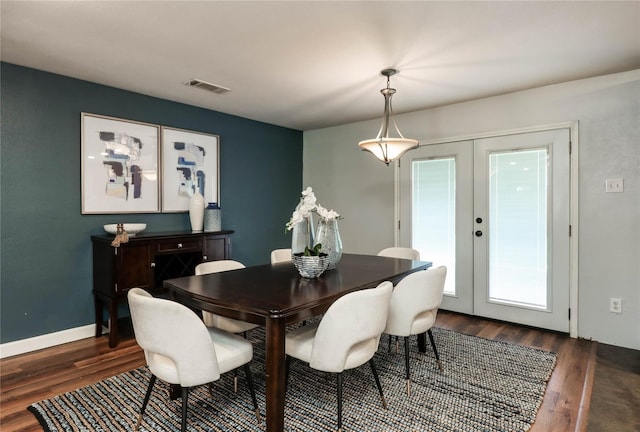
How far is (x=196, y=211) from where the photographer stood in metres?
3.86

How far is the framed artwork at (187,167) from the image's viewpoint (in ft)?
12.6

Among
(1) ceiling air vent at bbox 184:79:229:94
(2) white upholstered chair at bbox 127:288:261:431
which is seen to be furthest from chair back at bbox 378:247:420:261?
(1) ceiling air vent at bbox 184:79:229:94

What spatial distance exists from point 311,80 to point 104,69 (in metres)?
1.74

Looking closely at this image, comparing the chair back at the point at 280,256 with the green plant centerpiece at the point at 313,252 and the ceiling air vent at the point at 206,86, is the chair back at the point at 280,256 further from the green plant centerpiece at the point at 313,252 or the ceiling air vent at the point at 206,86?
the ceiling air vent at the point at 206,86

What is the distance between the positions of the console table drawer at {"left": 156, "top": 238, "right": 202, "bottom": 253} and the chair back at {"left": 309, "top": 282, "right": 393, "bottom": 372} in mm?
2118

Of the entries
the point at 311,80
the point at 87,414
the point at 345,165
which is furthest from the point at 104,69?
the point at 345,165

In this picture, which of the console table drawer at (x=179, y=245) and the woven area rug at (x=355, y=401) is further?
the console table drawer at (x=179, y=245)

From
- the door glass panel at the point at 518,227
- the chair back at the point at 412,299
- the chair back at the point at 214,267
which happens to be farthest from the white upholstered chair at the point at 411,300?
the door glass panel at the point at 518,227

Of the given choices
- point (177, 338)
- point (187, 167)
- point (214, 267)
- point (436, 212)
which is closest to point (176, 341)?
point (177, 338)

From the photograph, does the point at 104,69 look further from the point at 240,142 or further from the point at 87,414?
the point at 87,414

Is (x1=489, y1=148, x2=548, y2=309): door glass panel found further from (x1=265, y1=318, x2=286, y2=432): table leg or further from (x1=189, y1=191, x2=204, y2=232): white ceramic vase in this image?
(x1=189, y1=191, x2=204, y2=232): white ceramic vase

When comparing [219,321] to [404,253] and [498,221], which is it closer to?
[404,253]

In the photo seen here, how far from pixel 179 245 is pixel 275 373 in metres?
2.22

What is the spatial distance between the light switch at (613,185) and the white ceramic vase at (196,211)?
3.86 m
